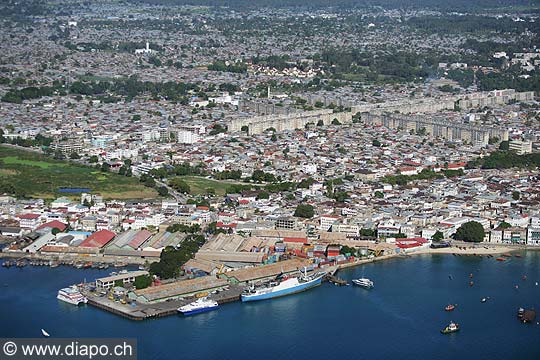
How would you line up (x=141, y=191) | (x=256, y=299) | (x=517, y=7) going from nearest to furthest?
(x=256, y=299) < (x=141, y=191) < (x=517, y=7)

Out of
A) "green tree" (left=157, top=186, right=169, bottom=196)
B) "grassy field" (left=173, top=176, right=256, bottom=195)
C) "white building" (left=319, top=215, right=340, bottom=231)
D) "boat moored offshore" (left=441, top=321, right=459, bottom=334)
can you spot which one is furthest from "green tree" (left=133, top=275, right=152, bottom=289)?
"grassy field" (left=173, top=176, right=256, bottom=195)

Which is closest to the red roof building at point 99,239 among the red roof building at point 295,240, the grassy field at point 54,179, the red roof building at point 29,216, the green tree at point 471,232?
the red roof building at point 29,216

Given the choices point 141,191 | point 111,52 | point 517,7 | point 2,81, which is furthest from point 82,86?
point 517,7

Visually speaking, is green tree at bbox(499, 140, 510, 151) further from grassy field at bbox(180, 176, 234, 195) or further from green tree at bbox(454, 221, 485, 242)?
green tree at bbox(454, 221, 485, 242)

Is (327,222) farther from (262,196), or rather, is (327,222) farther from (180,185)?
(180,185)

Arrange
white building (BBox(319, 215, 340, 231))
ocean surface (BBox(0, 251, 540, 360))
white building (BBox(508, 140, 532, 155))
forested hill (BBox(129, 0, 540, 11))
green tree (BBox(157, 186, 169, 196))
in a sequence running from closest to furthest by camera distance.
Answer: ocean surface (BBox(0, 251, 540, 360)) → white building (BBox(319, 215, 340, 231)) → green tree (BBox(157, 186, 169, 196)) → white building (BBox(508, 140, 532, 155)) → forested hill (BBox(129, 0, 540, 11))

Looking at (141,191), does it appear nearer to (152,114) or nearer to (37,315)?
(37,315)

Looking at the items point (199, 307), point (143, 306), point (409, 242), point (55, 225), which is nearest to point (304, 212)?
point (409, 242)

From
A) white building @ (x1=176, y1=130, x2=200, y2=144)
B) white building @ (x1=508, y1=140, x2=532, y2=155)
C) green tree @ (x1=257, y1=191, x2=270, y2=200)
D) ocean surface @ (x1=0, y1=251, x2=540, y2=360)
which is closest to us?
ocean surface @ (x1=0, y1=251, x2=540, y2=360)
